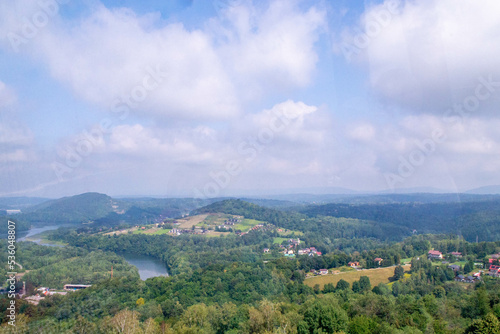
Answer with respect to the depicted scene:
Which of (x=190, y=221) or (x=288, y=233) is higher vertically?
(x=190, y=221)

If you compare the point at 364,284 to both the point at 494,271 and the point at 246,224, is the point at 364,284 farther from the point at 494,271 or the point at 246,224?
the point at 246,224

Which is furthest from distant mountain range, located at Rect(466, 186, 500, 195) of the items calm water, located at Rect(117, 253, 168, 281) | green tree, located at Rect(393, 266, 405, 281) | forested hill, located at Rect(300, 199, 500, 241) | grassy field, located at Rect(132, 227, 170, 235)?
calm water, located at Rect(117, 253, 168, 281)

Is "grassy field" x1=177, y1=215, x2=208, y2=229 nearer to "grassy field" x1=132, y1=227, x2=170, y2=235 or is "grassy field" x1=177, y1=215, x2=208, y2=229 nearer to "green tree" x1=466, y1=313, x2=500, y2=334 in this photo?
"grassy field" x1=132, y1=227, x2=170, y2=235

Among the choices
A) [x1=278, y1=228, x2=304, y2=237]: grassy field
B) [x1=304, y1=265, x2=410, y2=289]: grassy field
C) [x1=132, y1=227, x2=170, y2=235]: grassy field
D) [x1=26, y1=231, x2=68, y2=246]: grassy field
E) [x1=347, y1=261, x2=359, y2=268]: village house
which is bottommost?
[x1=278, y1=228, x2=304, y2=237]: grassy field

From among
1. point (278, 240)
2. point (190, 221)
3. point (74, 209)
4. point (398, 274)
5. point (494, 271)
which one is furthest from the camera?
point (74, 209)

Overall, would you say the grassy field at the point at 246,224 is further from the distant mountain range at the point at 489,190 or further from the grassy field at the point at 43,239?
the distant mountain range at the point at 489,190

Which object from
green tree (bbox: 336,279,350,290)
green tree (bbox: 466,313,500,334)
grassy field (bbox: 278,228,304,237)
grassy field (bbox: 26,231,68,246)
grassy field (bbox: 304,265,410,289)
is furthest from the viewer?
grassy field (bbox: 278,228,304,237)

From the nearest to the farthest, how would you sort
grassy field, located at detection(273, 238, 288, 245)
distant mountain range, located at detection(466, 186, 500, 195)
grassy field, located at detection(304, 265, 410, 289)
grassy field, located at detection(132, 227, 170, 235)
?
grassy field, located at detection(304, 265, 410, 289) < grassy field, located at detection(273, 238, 288, 245) < grassy field, located at detection(132, 227, 170, 235) < distant mountain range, located at detection(466, 186, 500, 195)


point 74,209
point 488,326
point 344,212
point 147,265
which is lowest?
point 147,265

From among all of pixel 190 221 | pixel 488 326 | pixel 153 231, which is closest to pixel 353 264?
pixel 488 326
